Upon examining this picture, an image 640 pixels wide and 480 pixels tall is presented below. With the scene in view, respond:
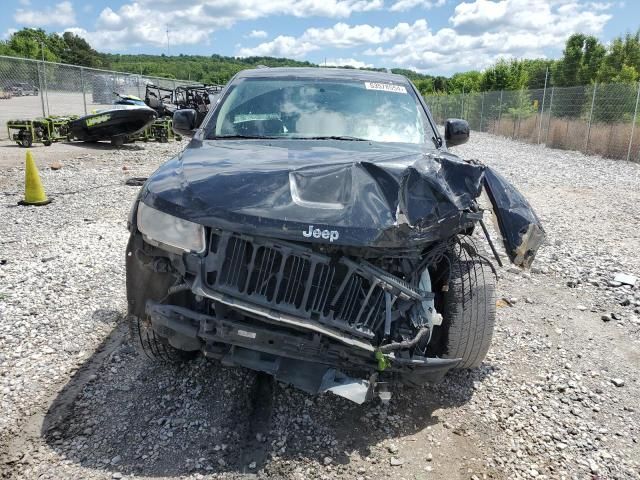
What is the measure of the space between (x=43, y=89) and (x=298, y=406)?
704 inches

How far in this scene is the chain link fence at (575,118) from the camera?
16.0 m

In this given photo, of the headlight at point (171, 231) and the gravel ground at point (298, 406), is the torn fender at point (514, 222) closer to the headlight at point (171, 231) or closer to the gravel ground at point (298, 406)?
the gravel ground at point (298, 406)

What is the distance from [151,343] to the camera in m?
3.13

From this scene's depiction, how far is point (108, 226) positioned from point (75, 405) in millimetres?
4117

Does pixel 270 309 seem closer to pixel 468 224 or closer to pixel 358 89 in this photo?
pixel 468 224

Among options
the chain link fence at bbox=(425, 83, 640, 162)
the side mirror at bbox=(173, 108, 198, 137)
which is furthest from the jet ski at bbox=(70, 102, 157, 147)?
the chain link fence at bbox=(425, 83, 640, 162)

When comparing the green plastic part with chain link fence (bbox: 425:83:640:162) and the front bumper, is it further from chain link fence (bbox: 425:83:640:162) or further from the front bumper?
chain link fence (bbox: 425:83:640:162)

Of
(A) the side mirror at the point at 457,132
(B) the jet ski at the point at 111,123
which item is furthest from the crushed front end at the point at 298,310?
(B) the jet ski at the point at 111,123

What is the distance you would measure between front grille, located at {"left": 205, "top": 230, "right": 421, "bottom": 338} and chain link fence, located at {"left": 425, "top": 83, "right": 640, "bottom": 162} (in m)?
15.6

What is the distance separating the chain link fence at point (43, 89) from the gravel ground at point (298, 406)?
13.7 meters

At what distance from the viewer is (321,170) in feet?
8.68

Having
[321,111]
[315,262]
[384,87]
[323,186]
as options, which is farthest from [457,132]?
[315,262]

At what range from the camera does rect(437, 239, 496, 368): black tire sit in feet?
9.80

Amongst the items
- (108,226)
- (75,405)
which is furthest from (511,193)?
(108,226)
